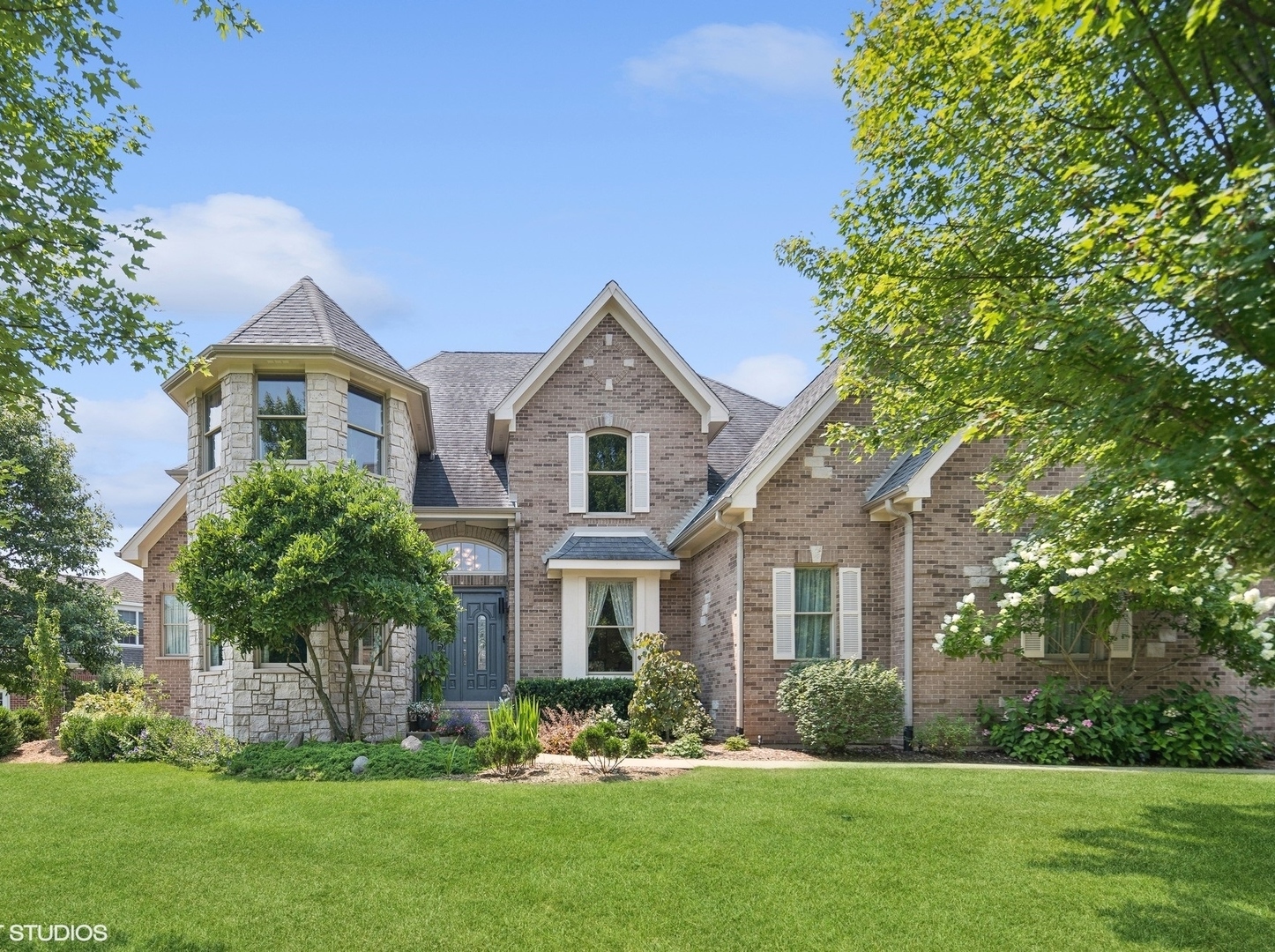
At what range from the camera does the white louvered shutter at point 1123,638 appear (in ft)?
44.6

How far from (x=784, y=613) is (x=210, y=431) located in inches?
377

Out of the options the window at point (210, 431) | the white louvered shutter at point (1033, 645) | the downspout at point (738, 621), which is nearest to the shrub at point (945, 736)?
the white louvered shutter at point (1033, 645)

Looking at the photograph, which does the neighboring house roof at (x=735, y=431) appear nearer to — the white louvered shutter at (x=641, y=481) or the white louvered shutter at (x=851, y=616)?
the white louvered shutter at (x=641, y=481)

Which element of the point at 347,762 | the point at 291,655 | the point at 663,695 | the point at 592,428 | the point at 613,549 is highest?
the point at 592,428

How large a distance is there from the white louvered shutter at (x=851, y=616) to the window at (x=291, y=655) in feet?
26.8

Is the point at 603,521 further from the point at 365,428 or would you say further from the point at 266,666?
the point at 266,666

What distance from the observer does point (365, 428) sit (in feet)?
52.5

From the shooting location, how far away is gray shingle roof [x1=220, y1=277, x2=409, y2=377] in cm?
1498

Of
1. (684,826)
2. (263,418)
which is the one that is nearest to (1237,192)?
(684,826)

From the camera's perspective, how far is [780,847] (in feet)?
26.4

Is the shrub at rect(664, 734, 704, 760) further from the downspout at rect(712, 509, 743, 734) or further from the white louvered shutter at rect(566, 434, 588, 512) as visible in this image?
the white louvered shutter at rect(566, 434, 588, 512)

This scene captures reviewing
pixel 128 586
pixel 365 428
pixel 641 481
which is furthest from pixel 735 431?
pixel 128 586

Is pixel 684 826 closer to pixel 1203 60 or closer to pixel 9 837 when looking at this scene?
pixel 9 837

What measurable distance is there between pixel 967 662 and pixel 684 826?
22.3 ft
